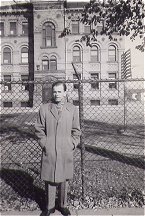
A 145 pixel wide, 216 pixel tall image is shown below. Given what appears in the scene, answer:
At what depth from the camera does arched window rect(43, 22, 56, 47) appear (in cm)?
3266

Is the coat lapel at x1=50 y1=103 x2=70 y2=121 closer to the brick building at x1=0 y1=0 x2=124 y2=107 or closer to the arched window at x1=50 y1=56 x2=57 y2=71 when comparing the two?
the brick building at x1=0 y1=0 x2=124 y2=107

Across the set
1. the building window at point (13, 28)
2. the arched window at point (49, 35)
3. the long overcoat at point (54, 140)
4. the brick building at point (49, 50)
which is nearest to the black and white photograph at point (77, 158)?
the long overcoat at point (54, 140)

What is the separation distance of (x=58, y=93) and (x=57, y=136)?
1.99 feet

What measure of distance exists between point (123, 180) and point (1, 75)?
99.3 ft

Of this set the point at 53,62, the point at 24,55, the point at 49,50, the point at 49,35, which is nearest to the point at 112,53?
the point at 53,62

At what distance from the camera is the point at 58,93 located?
3.76 meters

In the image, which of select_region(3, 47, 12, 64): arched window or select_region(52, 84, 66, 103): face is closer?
select_region(52, 84, 66, 103): face

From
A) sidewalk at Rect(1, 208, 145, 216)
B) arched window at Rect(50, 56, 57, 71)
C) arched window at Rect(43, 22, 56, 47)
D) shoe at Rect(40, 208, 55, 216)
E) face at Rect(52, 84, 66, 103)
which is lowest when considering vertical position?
sidewalk at Rect(1, 208, 145, 216)

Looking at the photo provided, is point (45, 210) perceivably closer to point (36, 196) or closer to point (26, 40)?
point (36, 196)

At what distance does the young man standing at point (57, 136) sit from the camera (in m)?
3.78

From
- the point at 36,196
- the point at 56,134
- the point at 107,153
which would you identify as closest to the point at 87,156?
the point at 107,153

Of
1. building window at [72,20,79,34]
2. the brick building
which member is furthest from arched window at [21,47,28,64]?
building window at [72,20,79,34]

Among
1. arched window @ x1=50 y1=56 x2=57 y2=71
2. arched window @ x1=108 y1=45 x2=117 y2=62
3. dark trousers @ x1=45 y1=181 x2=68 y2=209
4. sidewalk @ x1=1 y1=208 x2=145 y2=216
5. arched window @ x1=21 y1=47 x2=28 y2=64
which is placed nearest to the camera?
dark trousers @ x1=45 y1=181 x2=68 y2=209

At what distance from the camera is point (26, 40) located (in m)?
33.5
